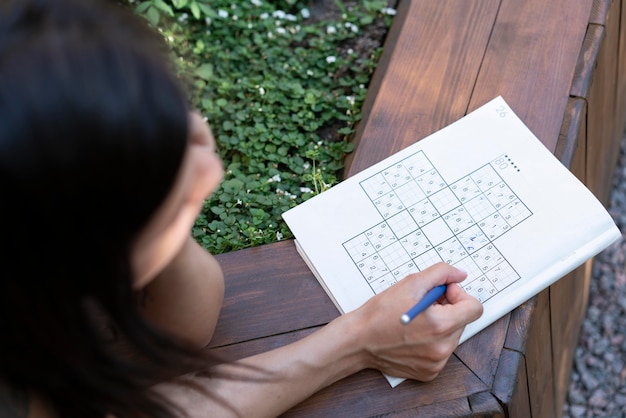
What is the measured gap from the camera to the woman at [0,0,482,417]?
1.99 ft

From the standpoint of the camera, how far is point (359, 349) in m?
1.05

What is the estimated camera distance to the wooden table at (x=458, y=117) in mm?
1071

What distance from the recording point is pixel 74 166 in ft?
2.00

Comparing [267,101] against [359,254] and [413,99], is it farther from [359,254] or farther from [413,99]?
[359,254]

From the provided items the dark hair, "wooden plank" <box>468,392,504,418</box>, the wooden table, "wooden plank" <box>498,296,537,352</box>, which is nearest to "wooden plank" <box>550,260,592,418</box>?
the wooden table

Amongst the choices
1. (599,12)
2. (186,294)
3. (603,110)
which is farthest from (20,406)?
(603,110)

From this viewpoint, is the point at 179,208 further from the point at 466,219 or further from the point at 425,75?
the point at 425,75

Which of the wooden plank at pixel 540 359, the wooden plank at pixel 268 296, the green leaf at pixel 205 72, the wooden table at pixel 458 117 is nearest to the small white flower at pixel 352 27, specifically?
the wooden table at pixel 458 117

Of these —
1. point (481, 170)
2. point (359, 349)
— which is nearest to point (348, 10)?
point (481, 170)

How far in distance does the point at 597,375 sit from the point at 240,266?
3.91 feet

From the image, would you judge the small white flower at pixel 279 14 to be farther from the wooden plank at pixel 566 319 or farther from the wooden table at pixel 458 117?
the wooden plank at pixel 566 319

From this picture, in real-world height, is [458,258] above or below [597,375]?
above

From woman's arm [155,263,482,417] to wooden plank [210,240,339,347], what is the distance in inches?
3.4

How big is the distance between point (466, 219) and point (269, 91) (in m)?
0.62
